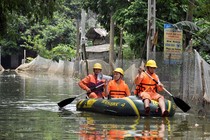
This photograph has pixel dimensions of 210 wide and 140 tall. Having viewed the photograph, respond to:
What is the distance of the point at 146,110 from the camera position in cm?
1708

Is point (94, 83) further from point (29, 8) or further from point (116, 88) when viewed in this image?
point (29, 8)

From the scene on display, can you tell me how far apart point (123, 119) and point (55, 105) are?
5402 mm

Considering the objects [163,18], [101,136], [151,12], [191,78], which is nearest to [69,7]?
[163,18]

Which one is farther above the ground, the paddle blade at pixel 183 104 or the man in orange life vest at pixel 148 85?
the man in orange life vest at pixel 148 85

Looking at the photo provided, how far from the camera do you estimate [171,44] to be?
21219mm

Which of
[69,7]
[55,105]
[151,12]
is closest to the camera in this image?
[55,105]

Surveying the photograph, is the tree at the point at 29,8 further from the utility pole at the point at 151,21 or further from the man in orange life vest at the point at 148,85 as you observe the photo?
the man in orange life vest at the point at 148,85

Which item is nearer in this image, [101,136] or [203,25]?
[101,136]

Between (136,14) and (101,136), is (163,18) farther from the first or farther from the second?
(101,136)

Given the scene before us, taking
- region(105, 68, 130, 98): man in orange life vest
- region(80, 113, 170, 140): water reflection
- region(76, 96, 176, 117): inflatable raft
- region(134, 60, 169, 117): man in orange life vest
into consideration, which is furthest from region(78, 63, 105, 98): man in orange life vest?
region(134, 60, 169, 117): man in orange life vest

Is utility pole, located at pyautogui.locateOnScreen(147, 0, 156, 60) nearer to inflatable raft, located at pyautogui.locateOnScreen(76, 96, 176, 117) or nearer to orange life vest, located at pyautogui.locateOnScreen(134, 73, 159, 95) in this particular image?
orange life vest, located at pyautogui.locateOnScreen(134, 73, 159, 95)

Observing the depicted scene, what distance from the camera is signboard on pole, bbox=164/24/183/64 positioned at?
68.5ft

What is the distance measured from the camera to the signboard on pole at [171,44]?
20891 mm

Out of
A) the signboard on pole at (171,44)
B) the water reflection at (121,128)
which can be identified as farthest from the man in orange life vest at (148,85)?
the signboard on pole at (171,44)
